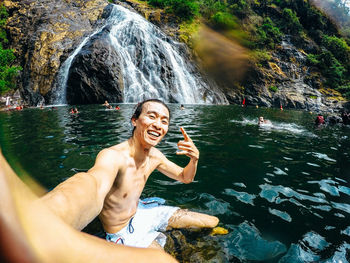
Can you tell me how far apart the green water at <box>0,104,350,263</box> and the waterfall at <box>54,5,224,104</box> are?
16949 mm

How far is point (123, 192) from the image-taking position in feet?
7.96

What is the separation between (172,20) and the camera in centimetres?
3688

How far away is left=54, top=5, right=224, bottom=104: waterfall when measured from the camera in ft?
81.0

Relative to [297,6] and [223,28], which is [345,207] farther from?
[297,6]

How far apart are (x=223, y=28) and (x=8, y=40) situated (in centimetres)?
3608

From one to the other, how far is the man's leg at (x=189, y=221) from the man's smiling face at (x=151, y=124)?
1397mm

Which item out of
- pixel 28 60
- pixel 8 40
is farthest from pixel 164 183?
pixel 8 40

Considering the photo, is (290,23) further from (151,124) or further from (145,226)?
(145,226)

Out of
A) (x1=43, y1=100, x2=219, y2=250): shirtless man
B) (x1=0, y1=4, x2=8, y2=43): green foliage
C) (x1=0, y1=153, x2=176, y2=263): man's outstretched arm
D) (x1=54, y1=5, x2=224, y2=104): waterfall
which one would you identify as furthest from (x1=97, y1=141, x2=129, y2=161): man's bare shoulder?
(x1=0, y1=4, x2=8, y2=43): green foliage

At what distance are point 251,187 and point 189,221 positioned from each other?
2.15m

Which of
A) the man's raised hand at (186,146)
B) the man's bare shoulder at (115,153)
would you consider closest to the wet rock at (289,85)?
the man's raised hand at (186,146)

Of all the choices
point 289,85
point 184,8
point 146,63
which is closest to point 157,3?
point 184,8

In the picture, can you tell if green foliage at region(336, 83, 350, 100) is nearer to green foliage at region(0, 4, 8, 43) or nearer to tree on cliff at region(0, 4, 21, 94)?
tree on cliff at region(0, 4, 21, 94)

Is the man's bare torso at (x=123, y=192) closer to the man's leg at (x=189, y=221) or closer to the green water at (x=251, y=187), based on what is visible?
the green water at (x=251, y=187)
